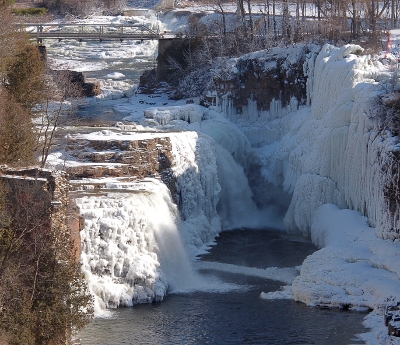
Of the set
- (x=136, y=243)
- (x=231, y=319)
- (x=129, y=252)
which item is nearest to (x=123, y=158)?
(x=136, y=243)

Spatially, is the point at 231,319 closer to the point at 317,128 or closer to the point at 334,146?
the point at 334,146

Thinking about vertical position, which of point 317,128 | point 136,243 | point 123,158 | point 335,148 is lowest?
point 136,243

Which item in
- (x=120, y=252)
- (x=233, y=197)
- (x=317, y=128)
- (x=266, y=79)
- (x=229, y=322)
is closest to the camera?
(x=229, y=322)

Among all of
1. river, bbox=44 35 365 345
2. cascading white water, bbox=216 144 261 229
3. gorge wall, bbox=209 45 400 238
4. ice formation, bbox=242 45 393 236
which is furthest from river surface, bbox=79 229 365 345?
cascading white water, bbox=216 144 261 229

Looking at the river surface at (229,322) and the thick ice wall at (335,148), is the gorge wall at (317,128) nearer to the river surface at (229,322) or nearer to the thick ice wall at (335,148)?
the thick ice wall at (335,148)

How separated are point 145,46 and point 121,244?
118 ft

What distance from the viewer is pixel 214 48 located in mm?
48875

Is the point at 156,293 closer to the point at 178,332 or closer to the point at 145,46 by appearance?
the point at 178,332

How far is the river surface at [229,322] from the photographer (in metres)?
25.1

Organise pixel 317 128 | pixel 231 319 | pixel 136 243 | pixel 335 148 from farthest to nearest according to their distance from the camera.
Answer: pixel 317 128
pixel 335 148
pixel 136 243
pixel 231 319

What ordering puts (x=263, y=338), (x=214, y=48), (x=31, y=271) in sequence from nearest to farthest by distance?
(x=31, y=271) → (x=263, y=338) → (x=214, y=48)

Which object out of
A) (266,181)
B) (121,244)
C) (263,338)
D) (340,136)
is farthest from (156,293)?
(266,181)

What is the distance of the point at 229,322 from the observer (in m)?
26.5

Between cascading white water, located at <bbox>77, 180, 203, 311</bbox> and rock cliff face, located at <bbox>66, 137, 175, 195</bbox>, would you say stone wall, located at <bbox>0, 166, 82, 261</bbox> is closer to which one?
cascading white water, located at <bbox>77, 180, 203, 311</bbox>
